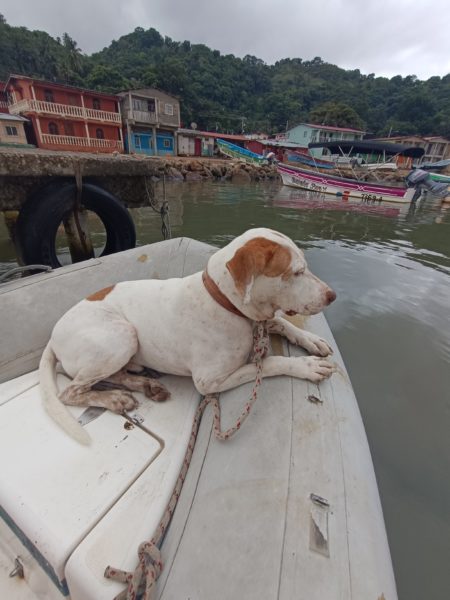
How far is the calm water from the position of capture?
198cm

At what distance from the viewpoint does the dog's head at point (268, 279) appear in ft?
5.19

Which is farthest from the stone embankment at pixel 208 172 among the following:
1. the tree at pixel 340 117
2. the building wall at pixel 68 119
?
the tree at pixel 340 117

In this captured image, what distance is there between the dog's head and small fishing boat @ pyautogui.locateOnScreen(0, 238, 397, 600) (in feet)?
1.60

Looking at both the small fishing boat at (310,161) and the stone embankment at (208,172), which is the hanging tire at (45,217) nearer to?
the stone embankment at (208,172)

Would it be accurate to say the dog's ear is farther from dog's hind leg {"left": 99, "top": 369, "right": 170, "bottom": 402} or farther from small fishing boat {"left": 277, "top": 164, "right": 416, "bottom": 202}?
small fishing boat {"left": 277, "top": 164, "right": 416, "bottom": 202}

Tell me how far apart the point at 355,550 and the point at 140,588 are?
778 mm

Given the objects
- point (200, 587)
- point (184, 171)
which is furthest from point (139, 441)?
point (184, 171)

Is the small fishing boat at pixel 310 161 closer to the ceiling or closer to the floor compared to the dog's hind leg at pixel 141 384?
closer to the ceiling

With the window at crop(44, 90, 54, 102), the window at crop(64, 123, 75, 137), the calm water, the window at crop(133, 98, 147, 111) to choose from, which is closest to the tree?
the window at crop(133, 98, 147, 111)

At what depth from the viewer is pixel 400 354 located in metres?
3.82

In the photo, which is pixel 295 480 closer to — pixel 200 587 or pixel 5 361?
pixel 200 587

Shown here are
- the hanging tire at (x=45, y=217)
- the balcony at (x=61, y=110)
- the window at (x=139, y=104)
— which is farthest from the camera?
the window at (x=139, y=104)

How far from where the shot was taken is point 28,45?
50969mm

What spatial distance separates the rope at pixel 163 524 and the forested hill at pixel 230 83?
5045 centimetres
